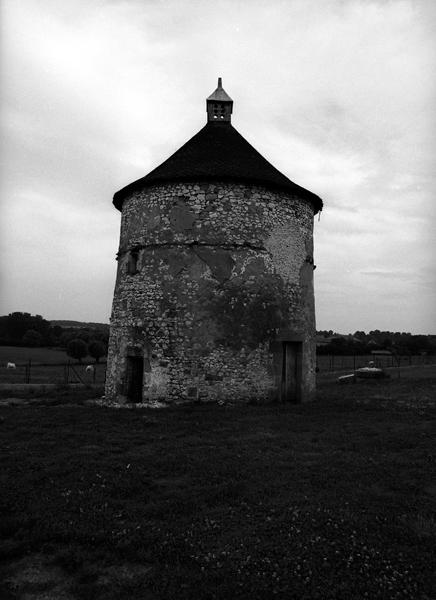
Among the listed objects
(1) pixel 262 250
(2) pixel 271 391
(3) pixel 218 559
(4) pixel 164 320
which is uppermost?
(1) pixel 262 250

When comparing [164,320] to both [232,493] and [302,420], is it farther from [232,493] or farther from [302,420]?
[232,493]

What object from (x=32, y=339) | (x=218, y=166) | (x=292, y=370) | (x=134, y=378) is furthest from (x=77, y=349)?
(x=218, y=166)

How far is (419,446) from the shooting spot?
359 inches

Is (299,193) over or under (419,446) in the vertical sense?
over

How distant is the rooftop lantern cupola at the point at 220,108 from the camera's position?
55.8 ft

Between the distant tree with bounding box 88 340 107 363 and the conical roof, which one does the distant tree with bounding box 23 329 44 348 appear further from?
the conical roof

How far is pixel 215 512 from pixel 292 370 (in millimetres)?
9470

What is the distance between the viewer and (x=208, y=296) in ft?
44.5

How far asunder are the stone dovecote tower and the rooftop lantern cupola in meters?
2.78

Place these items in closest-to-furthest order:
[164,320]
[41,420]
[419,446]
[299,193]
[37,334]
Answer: [419,446] → [41,420] → [164,320] → [299,193] → [37,334]

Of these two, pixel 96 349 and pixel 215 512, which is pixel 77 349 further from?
pixel 215 512

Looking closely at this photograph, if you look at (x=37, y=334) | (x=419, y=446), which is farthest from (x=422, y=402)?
(x=37, y=334)

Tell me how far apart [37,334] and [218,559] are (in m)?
57.5

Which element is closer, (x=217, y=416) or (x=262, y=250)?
(x=217, y=416)
